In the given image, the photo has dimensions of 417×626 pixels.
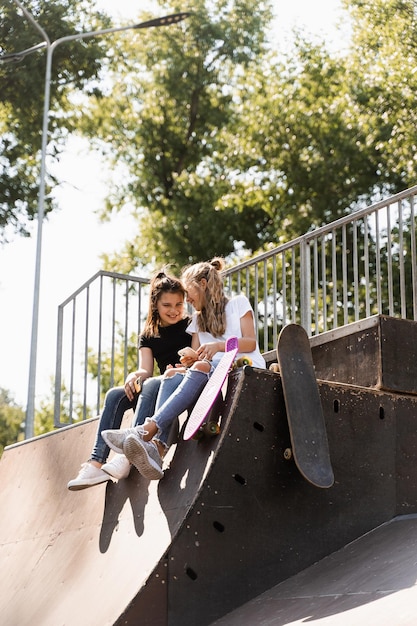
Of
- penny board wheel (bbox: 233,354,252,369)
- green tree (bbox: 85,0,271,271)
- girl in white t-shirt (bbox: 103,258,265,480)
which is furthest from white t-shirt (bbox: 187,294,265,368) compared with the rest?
green tree (bbox: 85,0,271,271)

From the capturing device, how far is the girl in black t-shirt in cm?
593

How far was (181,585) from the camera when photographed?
4953 millimetres

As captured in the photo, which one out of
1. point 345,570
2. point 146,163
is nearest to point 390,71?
point 146,163

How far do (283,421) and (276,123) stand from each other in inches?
884

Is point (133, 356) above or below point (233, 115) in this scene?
below

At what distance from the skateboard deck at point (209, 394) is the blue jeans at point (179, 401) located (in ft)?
0.22

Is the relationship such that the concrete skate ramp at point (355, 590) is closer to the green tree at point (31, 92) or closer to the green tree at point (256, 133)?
the green tree at point (256, 133)

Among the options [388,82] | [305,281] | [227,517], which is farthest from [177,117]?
[227,517]

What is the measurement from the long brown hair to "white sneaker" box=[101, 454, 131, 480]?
3.61ft

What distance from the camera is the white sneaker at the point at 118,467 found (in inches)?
224

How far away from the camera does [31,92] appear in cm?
2848

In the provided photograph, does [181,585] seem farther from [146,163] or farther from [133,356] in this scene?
[146,163]

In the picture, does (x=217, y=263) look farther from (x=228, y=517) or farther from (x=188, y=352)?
(x=228, y=517)

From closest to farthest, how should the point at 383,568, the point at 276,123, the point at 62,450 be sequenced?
1. the point at 383,568
2. the point at 62,450
3. the point at 276,123
